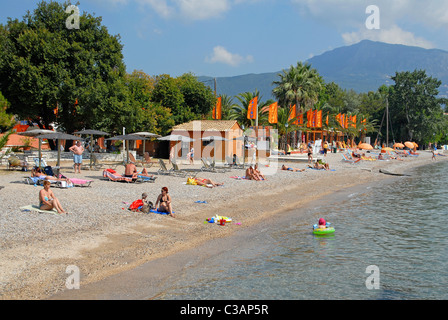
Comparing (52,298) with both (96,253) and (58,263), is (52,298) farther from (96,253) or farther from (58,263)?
(96,253)

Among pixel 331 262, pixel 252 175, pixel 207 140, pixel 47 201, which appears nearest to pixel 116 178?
pixel 47 201

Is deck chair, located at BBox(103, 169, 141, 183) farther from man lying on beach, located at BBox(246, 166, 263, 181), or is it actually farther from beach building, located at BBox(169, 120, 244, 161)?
beach building, located at BBox(169, 120, 244, 161)

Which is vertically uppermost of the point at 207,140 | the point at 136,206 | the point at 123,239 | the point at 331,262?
the point at 207,140

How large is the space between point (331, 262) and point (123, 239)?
5209mm

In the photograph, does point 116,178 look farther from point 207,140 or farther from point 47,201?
point 207,140

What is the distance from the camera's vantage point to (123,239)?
1050cm

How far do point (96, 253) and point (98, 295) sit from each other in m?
2.09

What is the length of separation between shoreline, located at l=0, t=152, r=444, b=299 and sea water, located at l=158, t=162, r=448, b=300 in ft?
3.13

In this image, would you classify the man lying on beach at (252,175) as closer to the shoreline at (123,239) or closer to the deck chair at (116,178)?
the shoreline at (123,239)

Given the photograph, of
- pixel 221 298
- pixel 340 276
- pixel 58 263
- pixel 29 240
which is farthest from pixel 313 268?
pixel 29 240

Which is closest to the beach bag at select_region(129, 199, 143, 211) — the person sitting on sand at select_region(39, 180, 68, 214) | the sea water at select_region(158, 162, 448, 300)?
the person sitting on sand at select_region(39, 180, 68, 214)

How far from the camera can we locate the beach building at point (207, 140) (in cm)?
Answer: 3453

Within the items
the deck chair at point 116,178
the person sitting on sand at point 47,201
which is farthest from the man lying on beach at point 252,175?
the person sitting on sand at point 47,201

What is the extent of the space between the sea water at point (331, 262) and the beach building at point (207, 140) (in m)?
18.0
